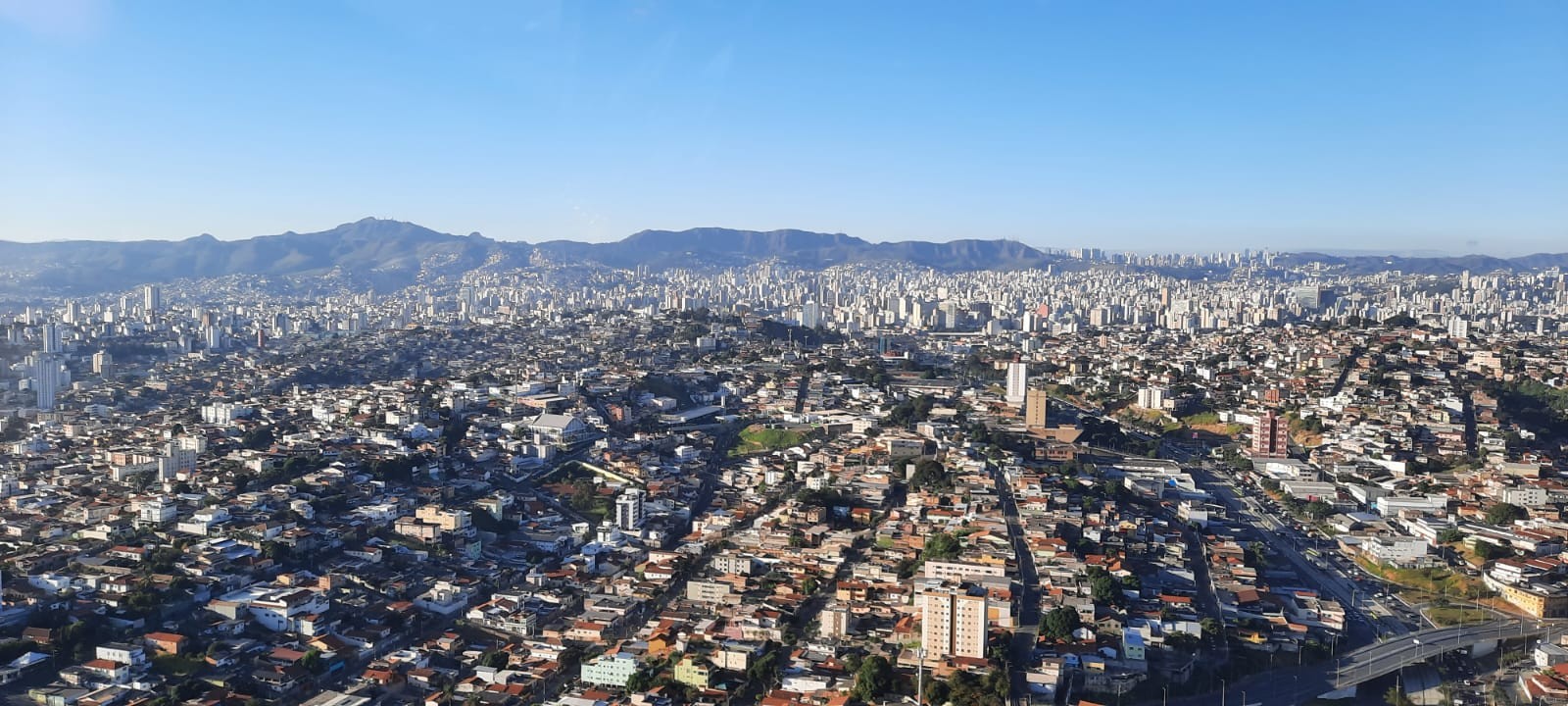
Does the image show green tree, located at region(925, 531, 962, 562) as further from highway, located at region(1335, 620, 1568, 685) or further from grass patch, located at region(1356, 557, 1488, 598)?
grass patch, located at region(1356, 557, 1488, 598)

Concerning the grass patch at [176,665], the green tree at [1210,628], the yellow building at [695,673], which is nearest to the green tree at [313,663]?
the grass patch at [176,665]

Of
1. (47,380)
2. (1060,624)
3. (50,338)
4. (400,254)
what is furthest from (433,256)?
(1060,624)

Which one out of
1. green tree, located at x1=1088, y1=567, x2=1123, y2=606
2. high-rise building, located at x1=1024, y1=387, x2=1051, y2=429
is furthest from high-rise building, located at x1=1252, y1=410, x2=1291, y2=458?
green tree, located at x1=1088, y1=567, x2=1123, y2=606

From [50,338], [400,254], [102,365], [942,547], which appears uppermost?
[400,254]

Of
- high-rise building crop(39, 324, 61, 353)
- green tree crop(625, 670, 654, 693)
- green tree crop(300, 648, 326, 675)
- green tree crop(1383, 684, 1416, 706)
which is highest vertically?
high-rise building crop(39, 324, 61, 353)

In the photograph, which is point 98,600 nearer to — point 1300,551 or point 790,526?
point 790,526

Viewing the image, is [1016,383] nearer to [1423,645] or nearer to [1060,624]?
[1423,645]

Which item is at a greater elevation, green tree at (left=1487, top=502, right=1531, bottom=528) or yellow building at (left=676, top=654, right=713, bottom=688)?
green tree at (left=1487, top=502, right=1531, bottom=528)
